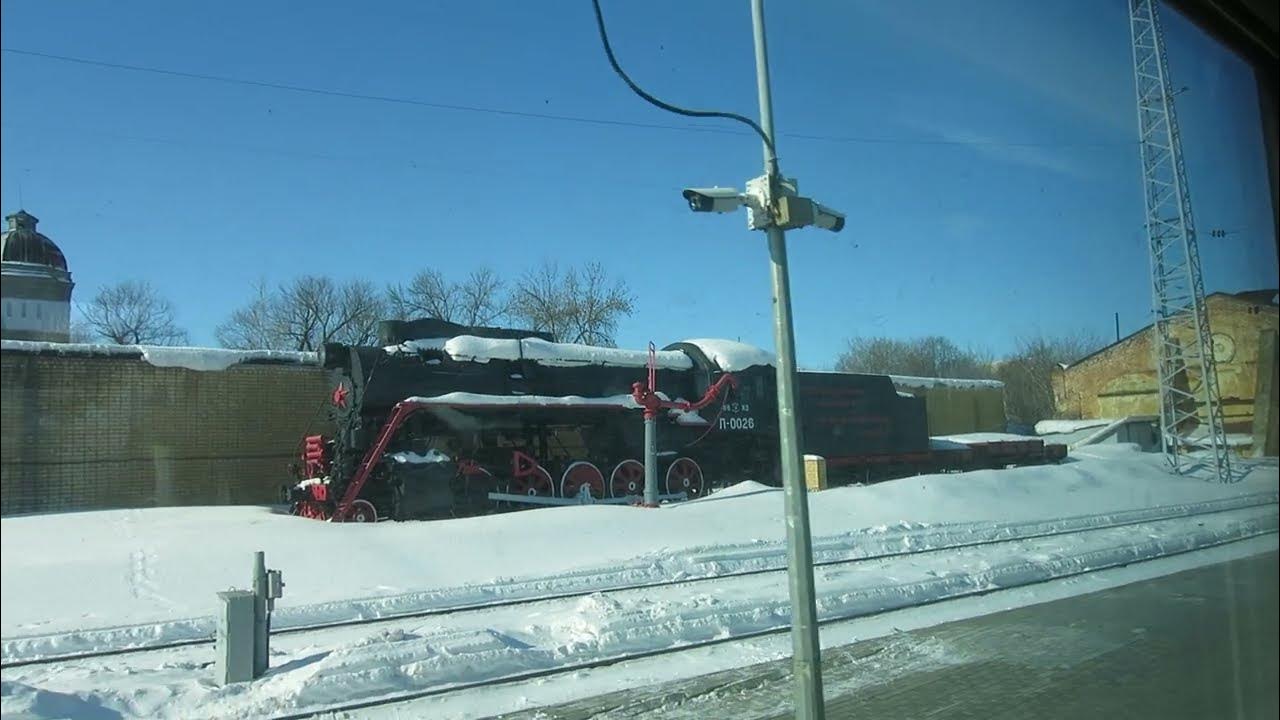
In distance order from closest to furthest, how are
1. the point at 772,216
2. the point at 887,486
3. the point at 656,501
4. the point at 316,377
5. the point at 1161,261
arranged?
the point at 772,216 < the point at 1161,261 < the point at 316,377 < the point at 656,501 < the point at 887,486

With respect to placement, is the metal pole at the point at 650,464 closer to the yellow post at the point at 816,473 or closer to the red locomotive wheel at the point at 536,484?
the red locomotive wheel at the point at 536,484

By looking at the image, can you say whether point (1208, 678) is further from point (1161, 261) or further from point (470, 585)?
point (470, 585)

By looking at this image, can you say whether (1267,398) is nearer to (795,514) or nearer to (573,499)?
(795,514)

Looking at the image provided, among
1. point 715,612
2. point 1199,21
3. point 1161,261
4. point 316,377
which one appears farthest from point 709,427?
point 1199,21

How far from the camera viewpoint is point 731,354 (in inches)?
624

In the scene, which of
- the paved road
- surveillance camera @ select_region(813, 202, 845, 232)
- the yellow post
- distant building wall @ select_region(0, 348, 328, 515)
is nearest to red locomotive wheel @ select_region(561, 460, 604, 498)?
the yellow post

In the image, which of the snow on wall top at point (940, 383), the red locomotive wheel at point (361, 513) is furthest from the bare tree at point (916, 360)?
the red locomotive wheel at point (361, 513)

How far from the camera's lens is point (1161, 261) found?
24.2 feet

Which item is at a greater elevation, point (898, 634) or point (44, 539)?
point (44, 539)

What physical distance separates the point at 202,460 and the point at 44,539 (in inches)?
221

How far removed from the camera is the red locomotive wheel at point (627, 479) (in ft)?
51.3

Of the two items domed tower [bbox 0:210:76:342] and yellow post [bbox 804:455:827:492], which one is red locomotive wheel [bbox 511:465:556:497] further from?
Result: domed tower [bbox 0:210:76:342]

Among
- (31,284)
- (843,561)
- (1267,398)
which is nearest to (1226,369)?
(1267,398)

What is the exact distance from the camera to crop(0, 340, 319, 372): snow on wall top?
170 inches
